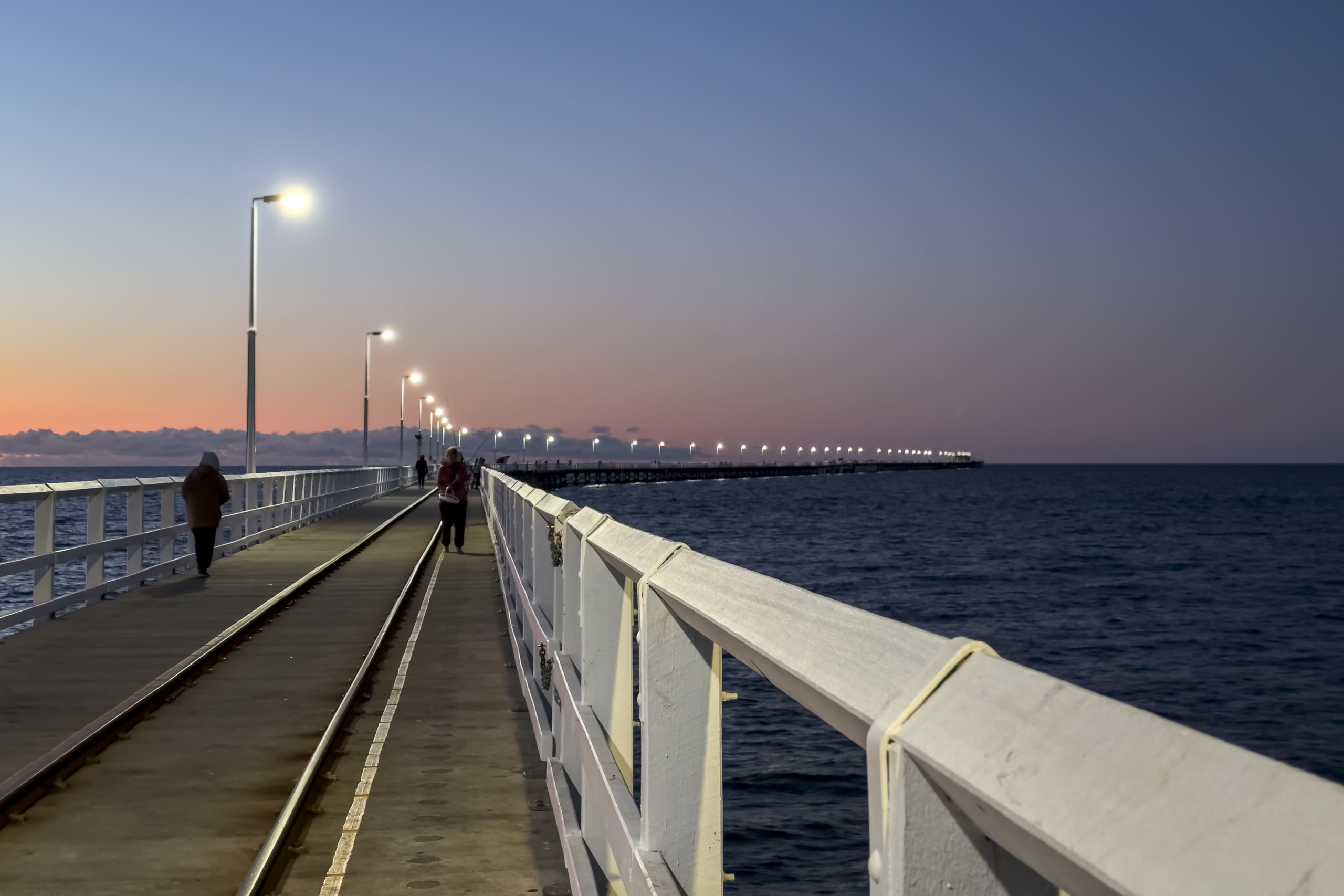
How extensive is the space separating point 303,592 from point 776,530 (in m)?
65.8

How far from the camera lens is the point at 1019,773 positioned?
126cm

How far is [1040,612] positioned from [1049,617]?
1125 mm

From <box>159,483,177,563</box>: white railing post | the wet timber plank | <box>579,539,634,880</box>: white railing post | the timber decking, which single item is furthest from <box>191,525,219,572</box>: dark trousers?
<box>579,539,634,880</box>: white railing post

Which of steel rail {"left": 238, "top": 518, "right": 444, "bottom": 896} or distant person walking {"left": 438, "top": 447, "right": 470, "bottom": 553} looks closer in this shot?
steel rail {"left": 238, "top": 518, "right": 444, "bottom": 896}

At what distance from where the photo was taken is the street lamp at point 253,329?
28203 millimetres

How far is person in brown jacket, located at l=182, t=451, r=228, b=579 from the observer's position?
18.8 m

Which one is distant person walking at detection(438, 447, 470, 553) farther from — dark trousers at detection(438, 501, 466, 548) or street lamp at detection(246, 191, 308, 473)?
street lamp at detection(246, 191, 308, 473)

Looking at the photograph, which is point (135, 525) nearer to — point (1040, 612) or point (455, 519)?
point (455, 519)

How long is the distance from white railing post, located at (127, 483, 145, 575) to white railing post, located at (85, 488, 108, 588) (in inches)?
15.2

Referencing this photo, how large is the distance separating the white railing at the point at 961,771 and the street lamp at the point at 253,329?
87.3 ft

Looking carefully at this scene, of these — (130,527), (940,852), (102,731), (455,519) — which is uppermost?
(940,852)

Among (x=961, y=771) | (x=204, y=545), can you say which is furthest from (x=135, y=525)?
(x=961, y=771)

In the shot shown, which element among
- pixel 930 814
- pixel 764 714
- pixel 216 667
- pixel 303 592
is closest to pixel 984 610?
pixel 764 714

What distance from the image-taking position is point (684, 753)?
10.4ft
